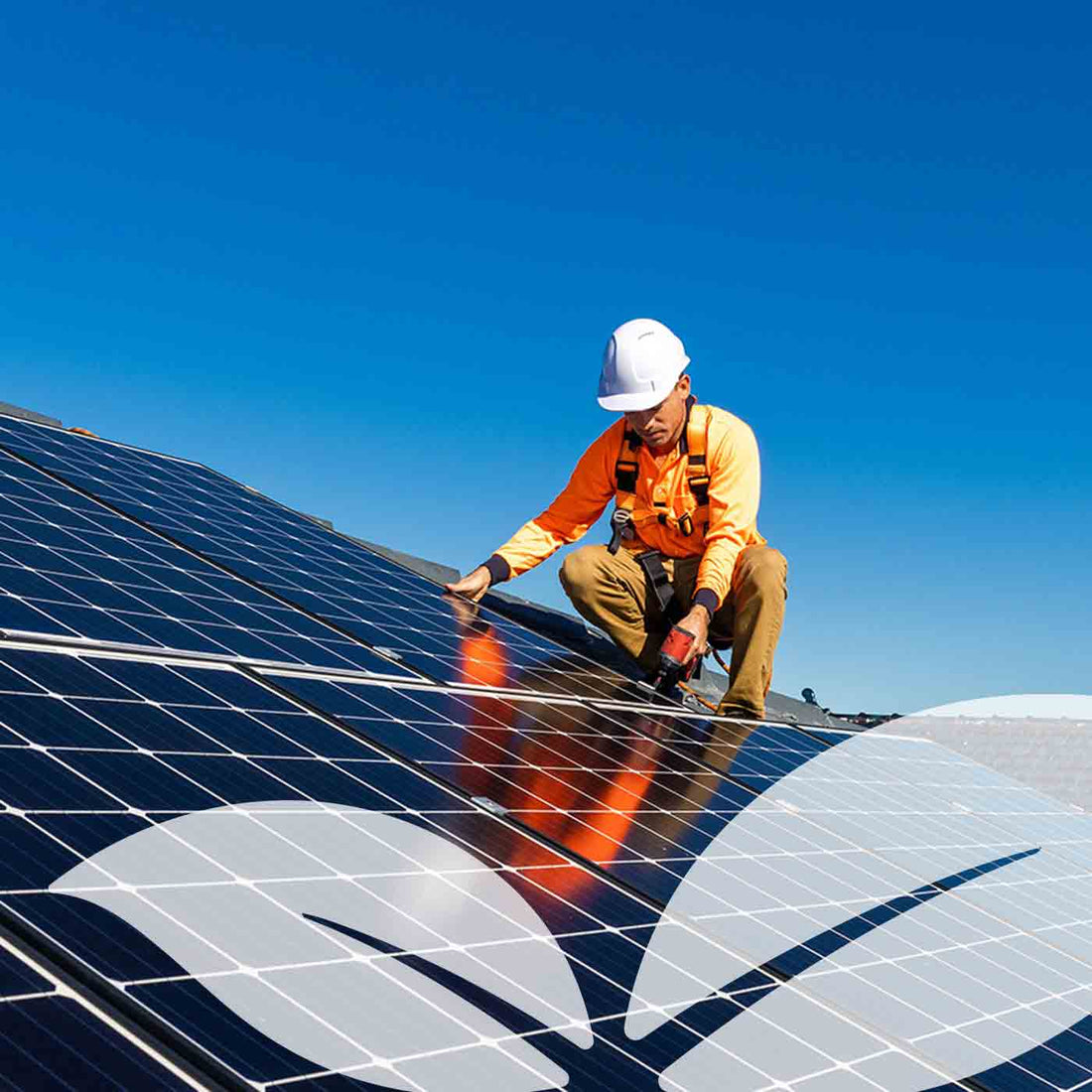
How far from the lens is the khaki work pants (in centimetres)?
955

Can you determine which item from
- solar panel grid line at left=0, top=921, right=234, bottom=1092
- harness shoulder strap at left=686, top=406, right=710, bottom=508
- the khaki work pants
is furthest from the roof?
solar panel grid line at left=0, top=921, right=234, bottom=1092

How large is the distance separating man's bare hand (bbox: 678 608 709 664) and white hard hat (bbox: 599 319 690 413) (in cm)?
160

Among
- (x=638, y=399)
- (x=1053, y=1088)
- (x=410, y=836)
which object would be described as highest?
(x=638, y=399)

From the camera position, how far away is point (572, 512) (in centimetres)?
1052

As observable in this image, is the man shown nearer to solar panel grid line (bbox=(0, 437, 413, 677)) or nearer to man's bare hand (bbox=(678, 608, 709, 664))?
man's bare hand (bbox=(678, 608, 709, 664))

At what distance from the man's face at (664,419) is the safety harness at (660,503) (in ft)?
0.23

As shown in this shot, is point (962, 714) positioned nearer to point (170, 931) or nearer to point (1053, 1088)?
point (1053, 1088)

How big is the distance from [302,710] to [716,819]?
6.75 feet

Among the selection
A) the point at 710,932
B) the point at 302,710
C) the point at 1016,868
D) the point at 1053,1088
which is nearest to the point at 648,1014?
the point at 710,932

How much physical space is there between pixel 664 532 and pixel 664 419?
3.25 ft

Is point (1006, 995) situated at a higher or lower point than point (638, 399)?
lower

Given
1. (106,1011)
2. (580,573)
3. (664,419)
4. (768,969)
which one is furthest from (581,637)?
(106,1011)

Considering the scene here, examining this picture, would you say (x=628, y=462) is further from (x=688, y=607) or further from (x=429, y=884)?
(x=429, y=884)

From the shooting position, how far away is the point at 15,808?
3.30 m
